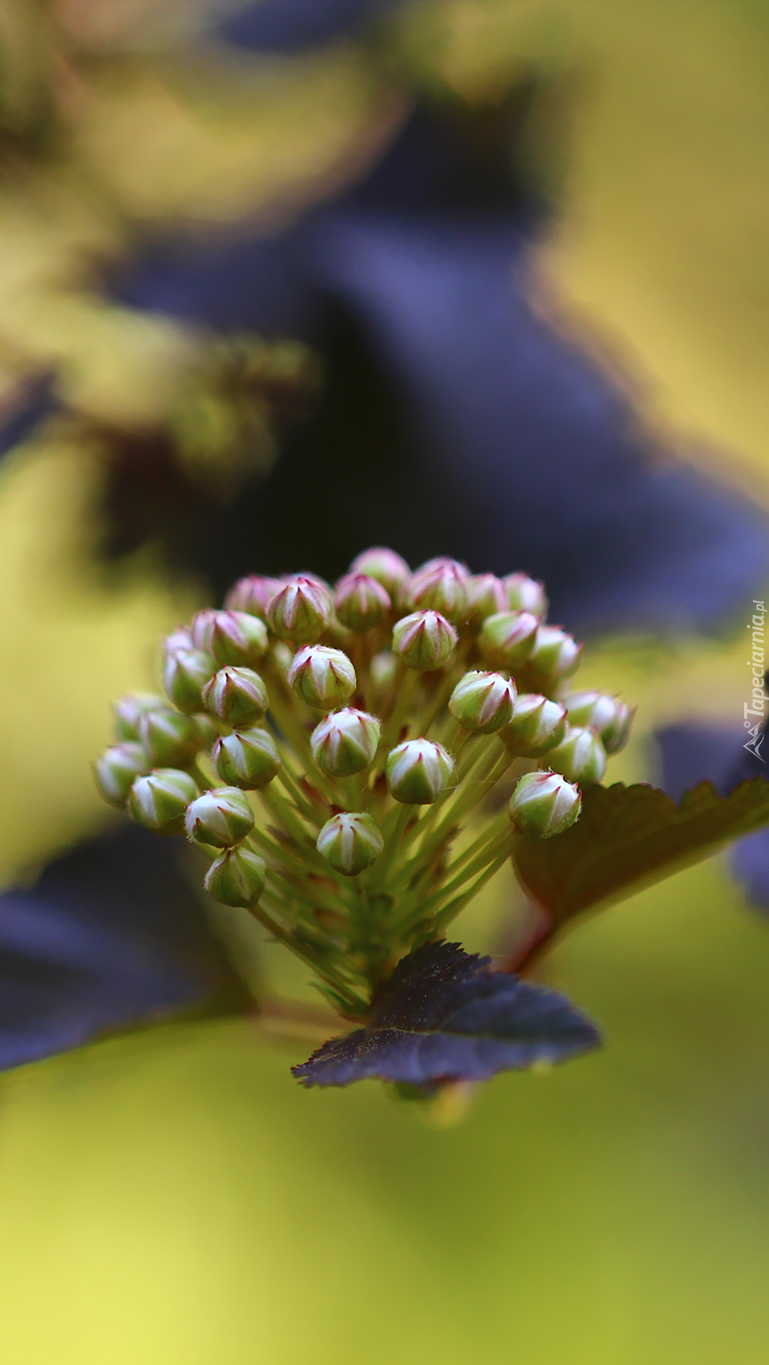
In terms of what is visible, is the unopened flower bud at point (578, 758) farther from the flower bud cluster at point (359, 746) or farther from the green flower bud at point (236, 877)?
the green flower bud at point (236, 877)

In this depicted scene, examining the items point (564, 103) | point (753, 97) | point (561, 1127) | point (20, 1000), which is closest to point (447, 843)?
point (20, 1000)

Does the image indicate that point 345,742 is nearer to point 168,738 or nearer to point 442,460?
point 168,738

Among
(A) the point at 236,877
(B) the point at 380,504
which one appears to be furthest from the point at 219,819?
(B) the point at 380,504

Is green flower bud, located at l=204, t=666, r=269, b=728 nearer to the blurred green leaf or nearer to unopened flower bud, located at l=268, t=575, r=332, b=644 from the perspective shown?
unopened flower bud, located at l=268, t=575, r=332, b=644

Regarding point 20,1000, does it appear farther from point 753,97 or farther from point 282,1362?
point 753,97

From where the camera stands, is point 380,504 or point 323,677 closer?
point 323,677
